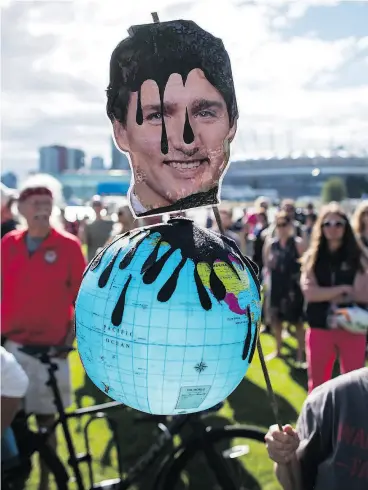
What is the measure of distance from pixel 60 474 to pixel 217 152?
6.23 feet

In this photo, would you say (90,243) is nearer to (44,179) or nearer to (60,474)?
(44,179)

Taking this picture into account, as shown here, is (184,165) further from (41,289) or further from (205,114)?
(41,289)

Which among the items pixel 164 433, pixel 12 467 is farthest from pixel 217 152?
pixel 12 467

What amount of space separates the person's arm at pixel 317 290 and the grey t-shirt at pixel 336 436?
1603mm

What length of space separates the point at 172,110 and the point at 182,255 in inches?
11.6

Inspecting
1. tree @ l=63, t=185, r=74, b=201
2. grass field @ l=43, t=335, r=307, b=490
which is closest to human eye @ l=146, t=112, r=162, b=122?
grass field @ l=43, t=335, r=307, b=490

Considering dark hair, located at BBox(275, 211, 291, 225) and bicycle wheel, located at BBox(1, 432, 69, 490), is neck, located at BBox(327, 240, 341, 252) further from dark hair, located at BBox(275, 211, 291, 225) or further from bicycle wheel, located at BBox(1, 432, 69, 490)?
bicycle wheel, located at BBox(1, 432, 69, 490)

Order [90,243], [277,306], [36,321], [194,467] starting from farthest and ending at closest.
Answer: [90,243] < [277,306] < [194,467] < [36,321]

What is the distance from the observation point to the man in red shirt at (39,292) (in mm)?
2732

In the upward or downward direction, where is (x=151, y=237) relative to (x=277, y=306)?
upward

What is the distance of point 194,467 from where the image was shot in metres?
2.94

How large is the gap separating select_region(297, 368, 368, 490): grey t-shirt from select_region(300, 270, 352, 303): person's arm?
5.26 feet

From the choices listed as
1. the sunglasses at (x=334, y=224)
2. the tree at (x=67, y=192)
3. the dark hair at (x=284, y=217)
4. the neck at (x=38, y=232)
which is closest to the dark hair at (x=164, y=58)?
the neck at (x=38, y=232)

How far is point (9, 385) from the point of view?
2.02 meters
